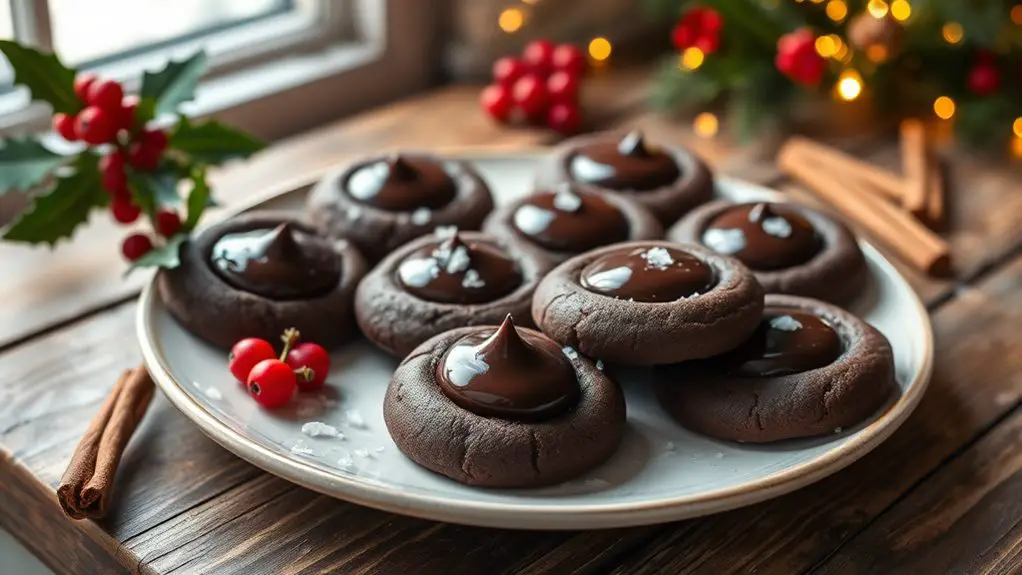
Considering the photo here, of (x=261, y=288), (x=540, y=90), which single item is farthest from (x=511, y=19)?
(x=261, y=288)

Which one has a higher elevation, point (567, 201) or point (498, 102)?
point (567, 201)

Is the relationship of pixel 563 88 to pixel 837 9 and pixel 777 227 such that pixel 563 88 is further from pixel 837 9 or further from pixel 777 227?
pixel 777 227

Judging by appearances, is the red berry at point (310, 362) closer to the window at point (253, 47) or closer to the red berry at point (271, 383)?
the red berry at point (271, 383)

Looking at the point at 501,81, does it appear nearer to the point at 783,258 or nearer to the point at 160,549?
the point at 783,258

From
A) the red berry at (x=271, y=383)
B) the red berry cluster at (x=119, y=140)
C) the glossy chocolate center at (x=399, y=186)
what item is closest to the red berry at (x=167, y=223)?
the red berry cluster at (x=119, y=140)

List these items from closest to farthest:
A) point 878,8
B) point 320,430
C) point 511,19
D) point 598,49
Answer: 1. point 320,430
2. point 878,8
3. point 511,19
4. point 598,49
